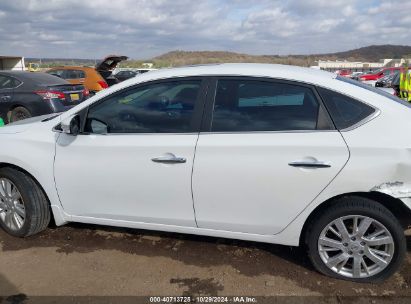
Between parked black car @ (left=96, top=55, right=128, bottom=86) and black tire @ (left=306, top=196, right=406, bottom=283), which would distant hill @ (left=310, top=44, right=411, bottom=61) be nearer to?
parked black car @ (left=96, top=55, right=128, bottom=86)

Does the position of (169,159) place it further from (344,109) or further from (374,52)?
(374,52)

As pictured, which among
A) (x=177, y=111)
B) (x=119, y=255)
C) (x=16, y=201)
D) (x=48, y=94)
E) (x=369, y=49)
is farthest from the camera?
(x=369, y=49)

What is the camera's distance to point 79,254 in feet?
12.2

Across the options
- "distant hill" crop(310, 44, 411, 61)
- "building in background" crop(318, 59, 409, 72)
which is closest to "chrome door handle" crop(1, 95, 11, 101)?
"building in background" crop(318, 59, 409, 72)

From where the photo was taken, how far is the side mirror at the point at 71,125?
3516mm

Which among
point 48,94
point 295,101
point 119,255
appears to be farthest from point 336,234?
point 48,94

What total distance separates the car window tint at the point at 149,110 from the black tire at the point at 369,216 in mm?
1224

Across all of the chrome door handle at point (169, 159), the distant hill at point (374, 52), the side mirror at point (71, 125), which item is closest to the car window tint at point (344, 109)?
the chrome door handle at point (169, 159)

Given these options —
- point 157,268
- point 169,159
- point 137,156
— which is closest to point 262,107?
point 169,159

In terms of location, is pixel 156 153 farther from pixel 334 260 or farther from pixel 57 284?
pixel 334 260

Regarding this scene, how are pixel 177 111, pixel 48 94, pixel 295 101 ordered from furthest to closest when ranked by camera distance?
pixel 48 94, pixel 177 111, pixel 295 101

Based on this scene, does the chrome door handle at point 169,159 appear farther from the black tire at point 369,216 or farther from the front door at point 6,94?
the front door at point 6,94

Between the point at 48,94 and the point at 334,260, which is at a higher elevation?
the point at 48,94

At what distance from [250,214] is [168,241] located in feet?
3.46
